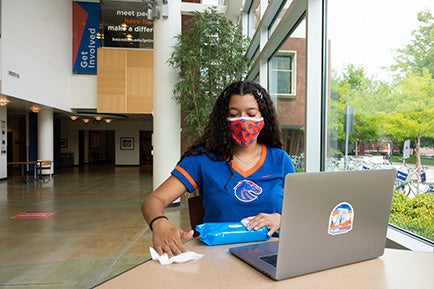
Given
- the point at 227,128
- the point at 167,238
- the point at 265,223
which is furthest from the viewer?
the point at 227,128

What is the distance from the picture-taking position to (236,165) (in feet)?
4.76

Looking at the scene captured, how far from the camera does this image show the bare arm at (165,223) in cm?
101

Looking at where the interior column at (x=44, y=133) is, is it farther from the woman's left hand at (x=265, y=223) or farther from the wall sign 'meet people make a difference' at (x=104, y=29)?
the woman's left hand at (x=265, y=223)

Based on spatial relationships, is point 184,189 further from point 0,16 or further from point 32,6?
point 32,6

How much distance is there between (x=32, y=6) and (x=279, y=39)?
7.68m

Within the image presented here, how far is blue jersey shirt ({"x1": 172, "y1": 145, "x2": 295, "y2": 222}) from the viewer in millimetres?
1370

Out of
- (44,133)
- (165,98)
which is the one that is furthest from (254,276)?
(44,133)

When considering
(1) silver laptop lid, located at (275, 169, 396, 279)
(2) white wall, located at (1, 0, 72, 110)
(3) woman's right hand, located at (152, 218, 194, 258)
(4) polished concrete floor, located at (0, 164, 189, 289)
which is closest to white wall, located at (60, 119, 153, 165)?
(2) white wall, located at (1, 0, 72, 110)

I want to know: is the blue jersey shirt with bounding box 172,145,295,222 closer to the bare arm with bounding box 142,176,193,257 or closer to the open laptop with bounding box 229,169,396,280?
the bare arm with bounding box 142,176,193,257

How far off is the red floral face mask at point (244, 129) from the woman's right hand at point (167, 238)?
0.54 m

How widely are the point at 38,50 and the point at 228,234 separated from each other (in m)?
9.90

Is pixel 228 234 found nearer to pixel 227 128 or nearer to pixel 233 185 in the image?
pixel 233 185

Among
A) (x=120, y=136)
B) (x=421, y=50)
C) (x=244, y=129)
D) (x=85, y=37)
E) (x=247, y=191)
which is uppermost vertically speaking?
(x=85, y=37)

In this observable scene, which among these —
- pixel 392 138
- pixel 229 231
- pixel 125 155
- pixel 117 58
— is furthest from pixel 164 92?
pixel 125 155
